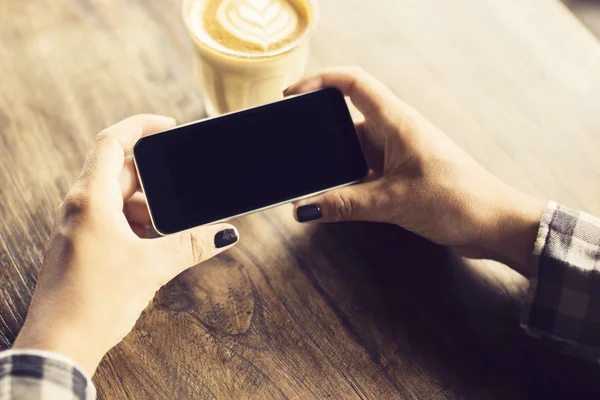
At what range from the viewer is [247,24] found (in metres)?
0.86

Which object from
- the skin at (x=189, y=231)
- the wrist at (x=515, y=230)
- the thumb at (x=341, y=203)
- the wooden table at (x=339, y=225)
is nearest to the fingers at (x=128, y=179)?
the skin at (x=189, y=231)

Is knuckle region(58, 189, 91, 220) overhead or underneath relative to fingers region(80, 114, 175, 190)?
underneath

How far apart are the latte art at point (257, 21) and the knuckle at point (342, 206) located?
11.1 inches

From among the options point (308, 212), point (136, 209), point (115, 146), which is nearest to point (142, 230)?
point (136, 209)

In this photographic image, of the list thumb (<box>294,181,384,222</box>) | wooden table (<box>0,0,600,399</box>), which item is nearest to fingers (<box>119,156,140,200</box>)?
wooden table (<box>0,0,600,399</box>)

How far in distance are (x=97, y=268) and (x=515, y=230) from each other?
1.87 ft

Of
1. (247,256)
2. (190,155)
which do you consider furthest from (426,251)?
(190,155)

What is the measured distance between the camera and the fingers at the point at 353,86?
0.82 meters

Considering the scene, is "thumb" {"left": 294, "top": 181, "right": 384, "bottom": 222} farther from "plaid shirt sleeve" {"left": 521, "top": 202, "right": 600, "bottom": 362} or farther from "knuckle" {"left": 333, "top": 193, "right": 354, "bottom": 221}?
"plaid shirt sleeve" {"left": 521, "top": 202, "right": 600, "bottom": 362}

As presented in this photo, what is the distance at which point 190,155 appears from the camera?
2.42ft

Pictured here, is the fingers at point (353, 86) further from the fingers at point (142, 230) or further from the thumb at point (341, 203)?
the fingers at point (142, 230)

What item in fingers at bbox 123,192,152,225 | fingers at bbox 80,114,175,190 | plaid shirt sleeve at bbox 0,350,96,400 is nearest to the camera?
plaid shirt sleeve at bbox 0,350,96,400

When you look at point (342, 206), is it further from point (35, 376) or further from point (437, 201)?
point (35, 376)

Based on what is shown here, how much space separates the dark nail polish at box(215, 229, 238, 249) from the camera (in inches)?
28.1
